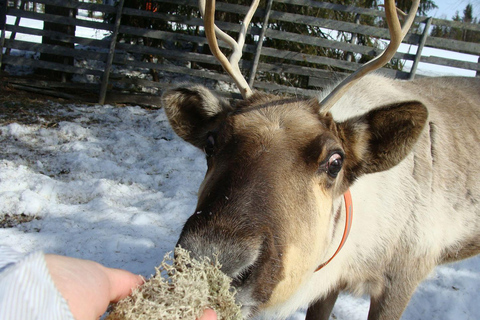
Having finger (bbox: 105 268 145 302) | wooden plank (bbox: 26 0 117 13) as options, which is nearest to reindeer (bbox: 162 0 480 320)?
finger (bbox: 105 268 145 302)

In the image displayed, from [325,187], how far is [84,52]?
7.94m

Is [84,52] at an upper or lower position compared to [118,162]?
upper

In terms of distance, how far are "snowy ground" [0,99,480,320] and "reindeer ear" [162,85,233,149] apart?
64.6 inches

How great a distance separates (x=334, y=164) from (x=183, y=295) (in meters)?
1.14

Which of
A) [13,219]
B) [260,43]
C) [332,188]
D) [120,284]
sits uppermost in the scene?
[260,43]

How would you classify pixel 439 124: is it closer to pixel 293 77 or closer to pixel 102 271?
pixel 102 271

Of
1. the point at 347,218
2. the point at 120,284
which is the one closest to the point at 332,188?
the point at 347,218

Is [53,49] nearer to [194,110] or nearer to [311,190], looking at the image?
[194,110]

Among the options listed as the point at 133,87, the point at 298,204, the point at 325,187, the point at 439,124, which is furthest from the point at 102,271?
the point at 133,87

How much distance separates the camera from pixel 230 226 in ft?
5.06

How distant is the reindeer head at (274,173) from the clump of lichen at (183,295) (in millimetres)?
73

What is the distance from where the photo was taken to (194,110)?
262cm

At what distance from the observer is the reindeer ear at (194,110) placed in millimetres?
2475

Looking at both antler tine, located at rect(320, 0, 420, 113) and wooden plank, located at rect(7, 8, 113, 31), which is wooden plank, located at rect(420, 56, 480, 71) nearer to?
antler tine, located at rect(320, 0, 420, 113)
